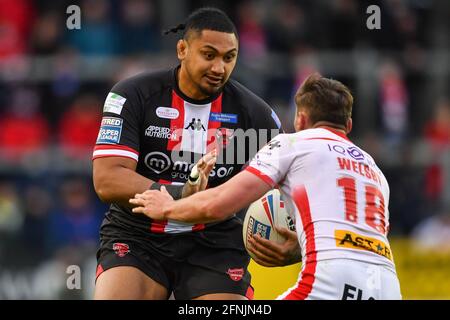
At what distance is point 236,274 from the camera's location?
22.5 feet

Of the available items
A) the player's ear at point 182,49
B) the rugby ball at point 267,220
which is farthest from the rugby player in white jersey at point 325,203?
the player's ear at point 182,49

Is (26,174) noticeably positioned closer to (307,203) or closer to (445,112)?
(445,112)

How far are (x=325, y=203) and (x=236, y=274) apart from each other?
4.51ft

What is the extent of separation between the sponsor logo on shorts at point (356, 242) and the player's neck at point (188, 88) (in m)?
1.80

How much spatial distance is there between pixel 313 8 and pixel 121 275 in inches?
400

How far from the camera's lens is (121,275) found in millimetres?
6531

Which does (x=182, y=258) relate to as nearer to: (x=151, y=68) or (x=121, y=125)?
(x=121, y=125)

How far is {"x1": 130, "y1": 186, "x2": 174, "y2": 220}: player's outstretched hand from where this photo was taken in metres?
6.01

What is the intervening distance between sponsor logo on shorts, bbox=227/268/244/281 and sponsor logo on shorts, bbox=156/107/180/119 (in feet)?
3.71

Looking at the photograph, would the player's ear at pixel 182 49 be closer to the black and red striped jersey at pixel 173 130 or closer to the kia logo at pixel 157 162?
the black and red striped jersey at pixel 173 130

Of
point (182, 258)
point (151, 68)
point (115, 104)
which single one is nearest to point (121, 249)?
point (182, 258)

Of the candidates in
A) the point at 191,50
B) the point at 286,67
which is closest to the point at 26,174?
the point at 286,67

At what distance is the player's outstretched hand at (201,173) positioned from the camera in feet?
20.7

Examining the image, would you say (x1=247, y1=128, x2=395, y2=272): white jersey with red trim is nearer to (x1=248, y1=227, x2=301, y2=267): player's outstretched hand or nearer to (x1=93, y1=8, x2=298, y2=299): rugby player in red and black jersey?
(x1=248, y1=227, x2=301, y2=267): player's outstretched hand
